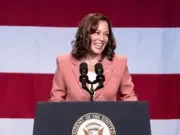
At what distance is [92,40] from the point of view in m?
1.64

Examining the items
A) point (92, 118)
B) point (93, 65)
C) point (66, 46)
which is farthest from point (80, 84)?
point (66, 46)

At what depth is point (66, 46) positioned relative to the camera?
2305mm

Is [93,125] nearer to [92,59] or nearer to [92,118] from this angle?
[92,118]

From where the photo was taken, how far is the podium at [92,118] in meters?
1.24

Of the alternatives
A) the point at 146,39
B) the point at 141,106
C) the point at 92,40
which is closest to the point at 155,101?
the point at 146,39

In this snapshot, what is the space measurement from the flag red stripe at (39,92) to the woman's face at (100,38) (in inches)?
27.9

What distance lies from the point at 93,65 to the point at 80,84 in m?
0.11

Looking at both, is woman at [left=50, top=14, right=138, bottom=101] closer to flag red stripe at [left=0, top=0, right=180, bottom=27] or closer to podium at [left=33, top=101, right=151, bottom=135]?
podium at [left=33, top=101, right=151, bottom=135]

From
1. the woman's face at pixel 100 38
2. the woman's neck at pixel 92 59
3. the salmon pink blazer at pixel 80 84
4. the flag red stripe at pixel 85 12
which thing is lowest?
the salmon pink blazer at pixel 80 84

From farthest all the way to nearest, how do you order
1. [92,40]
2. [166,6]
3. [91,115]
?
1. [166,6]
2. [92,40]
3. [91,115]

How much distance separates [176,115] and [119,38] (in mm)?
511

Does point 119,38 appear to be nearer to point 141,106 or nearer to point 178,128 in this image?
point 178,128

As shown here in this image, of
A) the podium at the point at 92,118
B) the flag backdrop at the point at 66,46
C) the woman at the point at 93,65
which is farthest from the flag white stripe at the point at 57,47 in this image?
the podium at the point at 92,118

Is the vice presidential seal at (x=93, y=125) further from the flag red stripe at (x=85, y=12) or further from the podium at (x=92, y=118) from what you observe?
the flag red stripe at (x=85, y=12)
